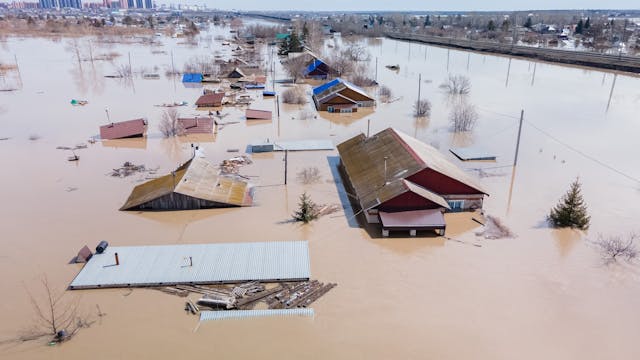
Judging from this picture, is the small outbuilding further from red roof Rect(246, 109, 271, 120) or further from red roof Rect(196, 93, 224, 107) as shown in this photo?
red roof Rect(246, 109, 271, 120)

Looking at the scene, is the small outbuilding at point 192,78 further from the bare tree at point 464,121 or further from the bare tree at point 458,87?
the bare tree at point 464,121

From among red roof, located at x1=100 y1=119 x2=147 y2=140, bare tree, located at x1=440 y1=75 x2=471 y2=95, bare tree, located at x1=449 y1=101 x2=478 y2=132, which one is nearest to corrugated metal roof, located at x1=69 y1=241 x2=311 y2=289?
red roof, located at x1=100 y1=119 x2=147 y2=140

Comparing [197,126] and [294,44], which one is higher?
[294,44]

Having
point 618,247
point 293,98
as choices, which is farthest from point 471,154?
point 293,98

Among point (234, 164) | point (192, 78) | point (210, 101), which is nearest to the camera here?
point (234, 164)

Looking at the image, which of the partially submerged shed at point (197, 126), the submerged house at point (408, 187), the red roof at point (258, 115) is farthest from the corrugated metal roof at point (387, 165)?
the red roof at point (258, 115)

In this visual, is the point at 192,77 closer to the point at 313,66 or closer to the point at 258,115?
the point at 313,66

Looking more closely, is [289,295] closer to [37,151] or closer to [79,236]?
[79,236]
